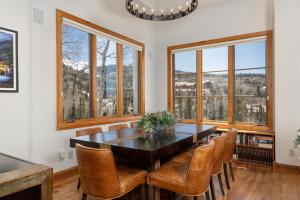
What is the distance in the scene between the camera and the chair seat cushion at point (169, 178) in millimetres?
1934

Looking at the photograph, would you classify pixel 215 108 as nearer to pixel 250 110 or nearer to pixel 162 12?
pixel 250 110

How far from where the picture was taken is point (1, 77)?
2523 millimetres

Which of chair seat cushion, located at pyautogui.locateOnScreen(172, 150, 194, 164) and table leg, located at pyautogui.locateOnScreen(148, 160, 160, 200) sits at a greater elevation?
chair seat cushion, located at pyautogui.locateOnScreen(172, 150, 194, 164)

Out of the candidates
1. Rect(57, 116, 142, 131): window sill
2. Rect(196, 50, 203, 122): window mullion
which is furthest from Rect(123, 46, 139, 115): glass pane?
Rect(196, 50, 203, 122): window mullion

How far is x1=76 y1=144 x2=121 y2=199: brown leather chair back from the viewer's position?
174cm

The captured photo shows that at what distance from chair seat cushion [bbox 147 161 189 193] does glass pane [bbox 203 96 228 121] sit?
2751mm

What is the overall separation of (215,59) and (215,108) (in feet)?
3.73

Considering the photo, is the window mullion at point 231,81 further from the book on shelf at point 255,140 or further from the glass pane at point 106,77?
the glass pane at point 106,77

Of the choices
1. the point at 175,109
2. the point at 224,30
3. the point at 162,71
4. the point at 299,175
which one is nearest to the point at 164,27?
the point at 162,71

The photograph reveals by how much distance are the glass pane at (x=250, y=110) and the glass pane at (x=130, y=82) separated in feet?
7.77

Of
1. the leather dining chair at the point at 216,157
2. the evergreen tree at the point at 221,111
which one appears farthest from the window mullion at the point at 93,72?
the evergreen tree at the point at 221,111

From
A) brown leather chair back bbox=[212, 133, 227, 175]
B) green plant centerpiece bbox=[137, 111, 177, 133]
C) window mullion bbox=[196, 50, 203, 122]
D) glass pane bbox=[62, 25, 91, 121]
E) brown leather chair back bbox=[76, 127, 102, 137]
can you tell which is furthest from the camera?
window mullion bbox=[196, 50, 203, 122]

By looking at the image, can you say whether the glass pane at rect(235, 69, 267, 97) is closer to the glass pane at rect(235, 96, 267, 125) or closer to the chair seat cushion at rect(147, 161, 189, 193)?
the glass pane at rect(235, 96, 267, 125)

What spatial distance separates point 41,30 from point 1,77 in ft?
2.99
